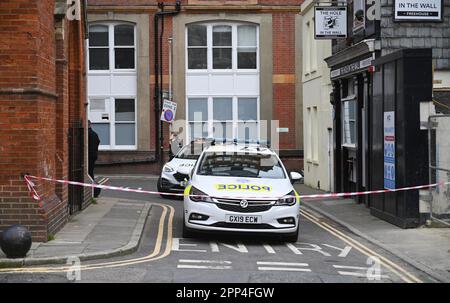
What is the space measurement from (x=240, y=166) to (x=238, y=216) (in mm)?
1858

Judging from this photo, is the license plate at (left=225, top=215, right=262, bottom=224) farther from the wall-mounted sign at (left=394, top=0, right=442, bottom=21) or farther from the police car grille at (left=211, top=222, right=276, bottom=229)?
the wall-mounted sign at (left=394, top=0, right=442, bottom=21)

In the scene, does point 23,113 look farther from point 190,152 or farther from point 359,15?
point 190,152

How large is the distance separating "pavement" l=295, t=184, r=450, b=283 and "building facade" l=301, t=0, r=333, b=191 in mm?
4324

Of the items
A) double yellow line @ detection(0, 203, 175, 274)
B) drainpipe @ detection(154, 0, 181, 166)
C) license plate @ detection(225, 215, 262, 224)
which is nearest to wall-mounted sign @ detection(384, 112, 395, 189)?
license plate @ detection(225, 215, 262, 224)

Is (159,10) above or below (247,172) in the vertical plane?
above

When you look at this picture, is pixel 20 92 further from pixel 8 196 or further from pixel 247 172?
pixel 247 172

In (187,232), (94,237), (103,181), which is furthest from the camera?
(103,181)

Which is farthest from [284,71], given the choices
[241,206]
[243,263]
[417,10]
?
[243,263]

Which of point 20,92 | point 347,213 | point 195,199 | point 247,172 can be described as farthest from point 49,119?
point 347,213

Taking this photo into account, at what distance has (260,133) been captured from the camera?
32969 mm

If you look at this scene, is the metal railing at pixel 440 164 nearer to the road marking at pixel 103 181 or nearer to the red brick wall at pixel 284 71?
the road marking at pixel 103 181

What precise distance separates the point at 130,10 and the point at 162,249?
72.3 ft

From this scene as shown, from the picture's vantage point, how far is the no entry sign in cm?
2984

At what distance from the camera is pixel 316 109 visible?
2538 cm
